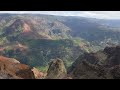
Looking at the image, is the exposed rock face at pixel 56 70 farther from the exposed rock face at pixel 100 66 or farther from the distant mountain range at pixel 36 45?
the distant mountain range at pixel 36 45

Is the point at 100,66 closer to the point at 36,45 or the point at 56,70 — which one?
the point at 56,70

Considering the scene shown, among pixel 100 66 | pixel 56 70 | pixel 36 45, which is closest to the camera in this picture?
pixel 56 70

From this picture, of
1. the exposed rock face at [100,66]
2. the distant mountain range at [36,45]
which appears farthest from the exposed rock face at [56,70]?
the distant mountain range at [36,45]

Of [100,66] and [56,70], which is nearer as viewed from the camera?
[56,70]

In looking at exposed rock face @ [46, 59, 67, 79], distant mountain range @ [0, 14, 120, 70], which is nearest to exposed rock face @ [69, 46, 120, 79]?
exposed rock face @ [46, 59, 67, 79]

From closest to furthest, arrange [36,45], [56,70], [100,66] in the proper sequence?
[56,70]
[100,66]
[36,45]

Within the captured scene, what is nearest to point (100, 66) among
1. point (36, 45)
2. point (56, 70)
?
point (56, 70)
